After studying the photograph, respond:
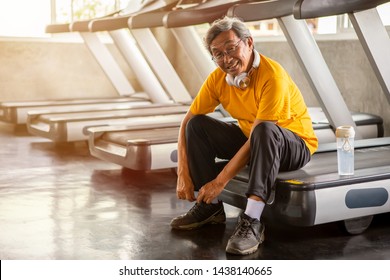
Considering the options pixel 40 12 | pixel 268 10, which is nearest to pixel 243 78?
pixel 268 10

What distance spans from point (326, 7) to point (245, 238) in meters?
1.33

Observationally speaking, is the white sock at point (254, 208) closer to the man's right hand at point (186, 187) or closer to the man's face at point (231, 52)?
the man's right hand at point (186, 187)

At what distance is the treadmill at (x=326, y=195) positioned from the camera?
2.55m

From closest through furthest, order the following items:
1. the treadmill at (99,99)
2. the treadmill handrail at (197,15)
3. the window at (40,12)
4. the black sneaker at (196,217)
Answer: the black sneaker at (196,217), the treadmill handrail at (197,15), the treadmill at (99,99), the window at (40,12)

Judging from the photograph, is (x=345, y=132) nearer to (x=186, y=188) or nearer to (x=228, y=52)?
(x=228, y=52)

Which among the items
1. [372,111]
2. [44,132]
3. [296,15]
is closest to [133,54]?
[44,132]

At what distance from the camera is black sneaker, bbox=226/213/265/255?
2.45m

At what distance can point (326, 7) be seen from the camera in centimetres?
312

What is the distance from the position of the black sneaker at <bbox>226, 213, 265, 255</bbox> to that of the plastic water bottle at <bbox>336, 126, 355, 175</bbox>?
1.66 feet

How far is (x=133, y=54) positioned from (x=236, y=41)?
4054 mm

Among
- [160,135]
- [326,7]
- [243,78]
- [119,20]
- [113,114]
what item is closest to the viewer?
[243,78]

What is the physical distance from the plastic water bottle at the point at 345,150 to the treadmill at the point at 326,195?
0.04m

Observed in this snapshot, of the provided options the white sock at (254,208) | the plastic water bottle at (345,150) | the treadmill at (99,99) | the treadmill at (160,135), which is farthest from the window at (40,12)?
the white sock at (254,208)
